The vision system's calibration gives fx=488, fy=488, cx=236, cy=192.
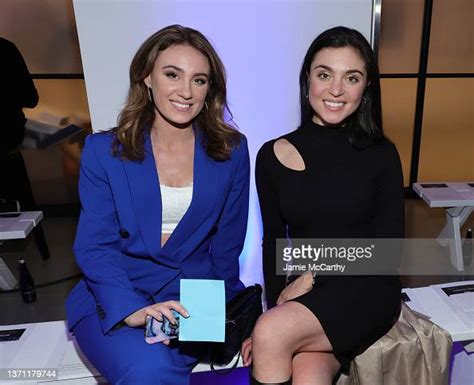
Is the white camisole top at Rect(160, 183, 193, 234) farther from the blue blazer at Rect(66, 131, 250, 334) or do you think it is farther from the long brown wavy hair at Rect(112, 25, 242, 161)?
the long brown wavy hair at Rect(112, 25, 242, 161)

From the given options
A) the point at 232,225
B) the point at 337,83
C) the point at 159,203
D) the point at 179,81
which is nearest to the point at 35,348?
the point at 159,203

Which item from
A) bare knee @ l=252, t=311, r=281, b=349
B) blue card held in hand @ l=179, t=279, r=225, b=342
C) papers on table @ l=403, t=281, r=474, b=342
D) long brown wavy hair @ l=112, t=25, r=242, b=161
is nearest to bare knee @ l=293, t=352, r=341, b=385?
bare knee @ l=252, t=311, r=281, b=349

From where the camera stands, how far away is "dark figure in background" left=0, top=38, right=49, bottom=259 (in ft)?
12.0

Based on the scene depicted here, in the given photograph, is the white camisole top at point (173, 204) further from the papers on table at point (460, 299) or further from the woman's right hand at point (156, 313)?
the papers on table at point (460, 299)

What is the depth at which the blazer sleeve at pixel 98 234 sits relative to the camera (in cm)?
166

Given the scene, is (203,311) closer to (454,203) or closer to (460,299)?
(460,299)

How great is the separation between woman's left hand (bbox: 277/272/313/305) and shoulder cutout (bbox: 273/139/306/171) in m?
0.39

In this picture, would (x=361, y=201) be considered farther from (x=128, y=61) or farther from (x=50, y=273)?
(x=50, y=273)

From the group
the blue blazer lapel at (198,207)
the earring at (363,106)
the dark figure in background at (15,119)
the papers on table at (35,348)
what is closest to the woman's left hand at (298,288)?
the blue blazer lapel at (198,207)

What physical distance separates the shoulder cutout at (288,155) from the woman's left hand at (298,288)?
0.39m

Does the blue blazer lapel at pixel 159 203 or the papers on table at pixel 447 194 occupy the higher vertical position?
the blue blazer lapel at pixel 159 203

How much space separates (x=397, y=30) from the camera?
15.5ft

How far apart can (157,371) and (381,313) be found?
2.39 ft

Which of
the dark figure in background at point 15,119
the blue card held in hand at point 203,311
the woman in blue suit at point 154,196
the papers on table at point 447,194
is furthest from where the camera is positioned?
the dark figure in background at point 15,119
